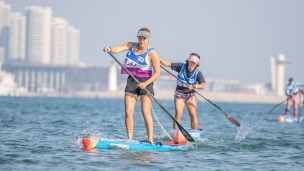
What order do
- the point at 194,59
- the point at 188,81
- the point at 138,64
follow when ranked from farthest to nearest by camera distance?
the point at 188,81 < the point at 194,59 < the point at 138,64

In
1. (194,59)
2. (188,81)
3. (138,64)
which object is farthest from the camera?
(188,81)

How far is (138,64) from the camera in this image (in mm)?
14531

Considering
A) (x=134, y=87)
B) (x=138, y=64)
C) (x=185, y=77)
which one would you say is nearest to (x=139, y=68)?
(x=138, y=64)

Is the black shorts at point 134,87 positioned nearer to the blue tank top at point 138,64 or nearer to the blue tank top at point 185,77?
the blue tank top at point 138,64

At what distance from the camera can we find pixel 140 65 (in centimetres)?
1453

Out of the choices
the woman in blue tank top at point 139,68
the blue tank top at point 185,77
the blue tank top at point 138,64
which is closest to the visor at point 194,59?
the blue tank top at point 185,77

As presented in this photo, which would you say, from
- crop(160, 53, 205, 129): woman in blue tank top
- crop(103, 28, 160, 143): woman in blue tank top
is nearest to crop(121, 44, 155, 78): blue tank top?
crop(103, 28, 160, 143): woman in blue tank top

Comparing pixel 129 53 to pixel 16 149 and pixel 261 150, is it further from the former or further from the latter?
pixel 261 150

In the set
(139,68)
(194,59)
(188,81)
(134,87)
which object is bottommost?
(134,87)

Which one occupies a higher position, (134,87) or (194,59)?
(194,59)

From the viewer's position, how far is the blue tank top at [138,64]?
1445cm

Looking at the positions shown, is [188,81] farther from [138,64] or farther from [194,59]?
[138,64]

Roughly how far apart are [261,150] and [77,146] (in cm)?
424

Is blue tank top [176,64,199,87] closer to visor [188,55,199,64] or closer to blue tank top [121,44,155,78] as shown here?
visor [188,55,199,64]
